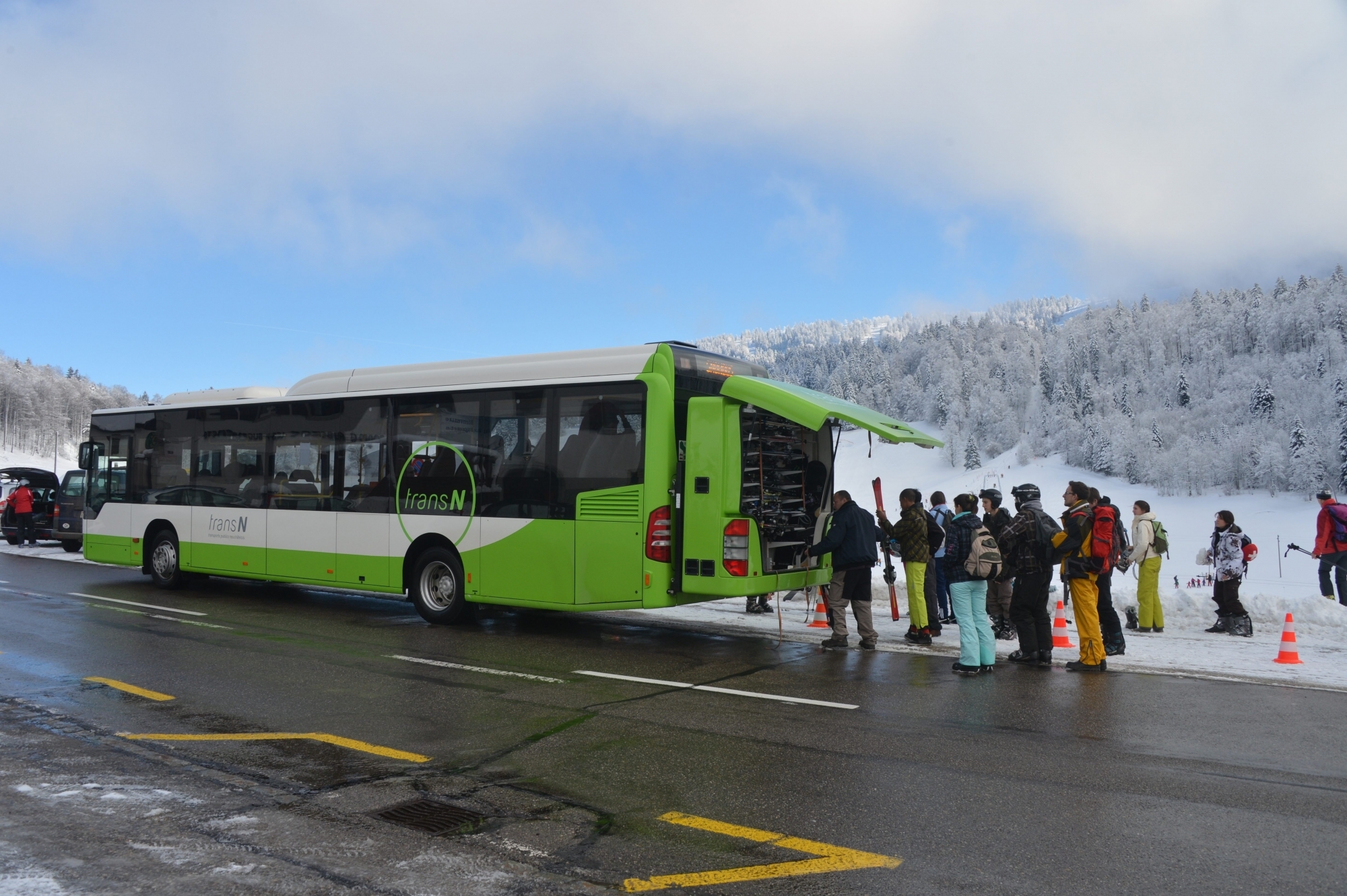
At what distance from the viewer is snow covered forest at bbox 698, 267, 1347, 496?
12219cm

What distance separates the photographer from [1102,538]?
9305 mm

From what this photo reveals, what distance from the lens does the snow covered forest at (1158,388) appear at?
12219cm

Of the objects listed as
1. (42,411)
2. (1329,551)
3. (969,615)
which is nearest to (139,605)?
(969,615)

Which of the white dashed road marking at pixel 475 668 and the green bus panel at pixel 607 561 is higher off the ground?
the green bus panel at pixel 607 561

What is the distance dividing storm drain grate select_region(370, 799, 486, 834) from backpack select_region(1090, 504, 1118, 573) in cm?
688

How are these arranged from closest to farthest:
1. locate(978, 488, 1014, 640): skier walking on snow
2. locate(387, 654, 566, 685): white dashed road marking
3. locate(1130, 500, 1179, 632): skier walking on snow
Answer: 1. locate(387, 654, 566, 685): white dashed road marking
2. locate(978, 488, 1014, 640): skier walking on snow
3. locate(1130, 500, 1179, 632): skier walking on snow

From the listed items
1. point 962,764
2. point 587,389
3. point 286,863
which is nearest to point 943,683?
point 962,764

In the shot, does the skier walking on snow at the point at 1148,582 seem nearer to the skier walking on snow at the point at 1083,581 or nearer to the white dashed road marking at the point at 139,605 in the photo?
the skier walking on snow at the point at 1083,581

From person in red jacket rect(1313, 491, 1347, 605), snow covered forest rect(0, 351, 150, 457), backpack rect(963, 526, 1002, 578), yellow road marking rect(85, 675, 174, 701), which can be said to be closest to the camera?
yellow road marking rect(85, 675, 174, 701)

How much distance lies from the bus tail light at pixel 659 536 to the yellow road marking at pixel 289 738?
4347 millimetres

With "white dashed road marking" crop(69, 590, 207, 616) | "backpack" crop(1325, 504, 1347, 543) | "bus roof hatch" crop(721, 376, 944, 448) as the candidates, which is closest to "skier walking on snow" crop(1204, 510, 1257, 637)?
"backpack" crop(1325, 504, 1347, 543)

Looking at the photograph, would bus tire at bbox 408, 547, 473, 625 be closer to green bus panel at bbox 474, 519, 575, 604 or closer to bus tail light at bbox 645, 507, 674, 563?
green bus panel at bbox 474, 519, 575, 604

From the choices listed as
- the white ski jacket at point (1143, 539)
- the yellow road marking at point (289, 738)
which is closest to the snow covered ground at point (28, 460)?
the yellow road marking at point (289, 738)

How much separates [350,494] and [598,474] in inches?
167
